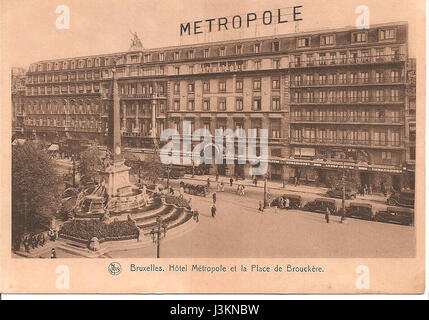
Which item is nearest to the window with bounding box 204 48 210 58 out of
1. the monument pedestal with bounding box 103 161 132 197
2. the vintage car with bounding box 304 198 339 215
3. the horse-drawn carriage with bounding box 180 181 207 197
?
the horse-drawn carriage with bounding box 180 181 207 197

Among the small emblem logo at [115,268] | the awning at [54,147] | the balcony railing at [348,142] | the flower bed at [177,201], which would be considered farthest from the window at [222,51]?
the small emblem logo at [115,268]

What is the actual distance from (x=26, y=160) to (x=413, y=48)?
320 inches

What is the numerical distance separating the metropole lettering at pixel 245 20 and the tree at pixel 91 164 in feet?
10.8

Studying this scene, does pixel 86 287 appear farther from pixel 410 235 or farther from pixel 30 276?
pixel 410 235

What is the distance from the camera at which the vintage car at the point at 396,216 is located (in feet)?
25.0

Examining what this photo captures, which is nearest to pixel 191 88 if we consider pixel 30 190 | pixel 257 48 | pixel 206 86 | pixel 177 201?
pixel 206 86

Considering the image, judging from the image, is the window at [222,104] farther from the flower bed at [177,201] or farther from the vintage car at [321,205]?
the vintage car at [321,205]

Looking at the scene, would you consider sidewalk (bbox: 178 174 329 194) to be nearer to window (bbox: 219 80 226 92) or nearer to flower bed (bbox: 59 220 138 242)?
flower bed (bbox: 59 220 138 242)

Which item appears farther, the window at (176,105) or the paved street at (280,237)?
the window at (176,105)

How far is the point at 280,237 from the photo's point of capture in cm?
779

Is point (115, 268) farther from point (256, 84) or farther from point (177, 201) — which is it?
point (256, 84)

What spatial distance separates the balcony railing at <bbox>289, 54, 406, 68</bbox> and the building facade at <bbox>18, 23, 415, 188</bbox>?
0.06 feet

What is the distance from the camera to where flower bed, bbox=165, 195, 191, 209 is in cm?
834

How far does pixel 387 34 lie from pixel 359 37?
0.50 m
